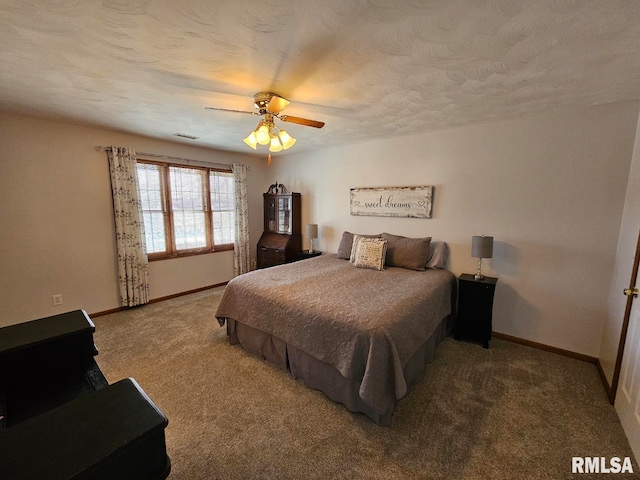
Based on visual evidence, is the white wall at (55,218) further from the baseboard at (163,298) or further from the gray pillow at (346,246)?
the gray pillow at (346,246)

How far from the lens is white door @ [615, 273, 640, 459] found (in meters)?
1.57

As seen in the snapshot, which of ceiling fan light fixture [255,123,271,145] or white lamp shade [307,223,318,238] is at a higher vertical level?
ceiling fan light fixture [255,123,271,145]

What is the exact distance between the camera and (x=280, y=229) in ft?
15.6

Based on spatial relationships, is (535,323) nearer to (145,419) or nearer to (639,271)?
(639,271)

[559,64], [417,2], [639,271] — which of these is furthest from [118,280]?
[639,271]

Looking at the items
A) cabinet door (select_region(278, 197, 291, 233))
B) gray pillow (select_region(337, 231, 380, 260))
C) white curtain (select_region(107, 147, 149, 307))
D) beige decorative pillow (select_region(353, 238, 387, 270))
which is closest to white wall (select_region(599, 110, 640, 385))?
beige decorative pillow (select_region(353, 238, 387, 270))

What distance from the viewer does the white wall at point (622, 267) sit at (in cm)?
198

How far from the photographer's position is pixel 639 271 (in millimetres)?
1758

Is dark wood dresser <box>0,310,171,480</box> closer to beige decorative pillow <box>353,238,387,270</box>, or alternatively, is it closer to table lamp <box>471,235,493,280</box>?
beige decorative pillow <box>353,238,387,270</box>

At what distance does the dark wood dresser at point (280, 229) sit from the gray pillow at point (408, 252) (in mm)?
1825

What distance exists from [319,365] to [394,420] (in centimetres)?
62

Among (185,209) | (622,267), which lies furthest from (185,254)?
(622,267)

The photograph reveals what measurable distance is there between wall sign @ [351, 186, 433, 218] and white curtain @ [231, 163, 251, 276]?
201 centimetres

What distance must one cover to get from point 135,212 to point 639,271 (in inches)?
198
